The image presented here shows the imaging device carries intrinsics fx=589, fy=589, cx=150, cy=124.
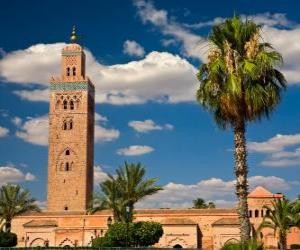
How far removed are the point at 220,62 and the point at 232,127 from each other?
1.75 meters

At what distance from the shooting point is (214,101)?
1550cm

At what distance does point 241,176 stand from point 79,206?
46.1m

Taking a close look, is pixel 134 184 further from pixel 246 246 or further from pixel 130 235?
pixel 246 246

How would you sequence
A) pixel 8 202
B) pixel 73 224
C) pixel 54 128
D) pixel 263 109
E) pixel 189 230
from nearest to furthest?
pixel 263 109
pixel 8 202
pixel 189 230
pixel 73 224
pixel 54 128

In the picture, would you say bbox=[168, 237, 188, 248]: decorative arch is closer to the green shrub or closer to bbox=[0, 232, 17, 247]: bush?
the green shrub

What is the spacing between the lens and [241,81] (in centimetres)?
1505

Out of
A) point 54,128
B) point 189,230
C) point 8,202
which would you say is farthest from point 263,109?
point 54,128

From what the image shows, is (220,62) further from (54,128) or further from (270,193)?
(54,128)

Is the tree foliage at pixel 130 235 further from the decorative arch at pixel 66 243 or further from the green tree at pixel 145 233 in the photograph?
the decorative arch at pixel 66 243

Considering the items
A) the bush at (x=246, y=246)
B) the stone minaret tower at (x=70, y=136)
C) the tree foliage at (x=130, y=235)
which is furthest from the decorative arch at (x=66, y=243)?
the bush at (x=246, y=246)

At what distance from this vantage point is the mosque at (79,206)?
48094mm

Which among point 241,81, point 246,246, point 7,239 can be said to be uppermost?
point 241,81

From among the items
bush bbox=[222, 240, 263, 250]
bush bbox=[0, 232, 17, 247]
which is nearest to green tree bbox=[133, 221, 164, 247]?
bush bbox=[0, 232, 17, 247]

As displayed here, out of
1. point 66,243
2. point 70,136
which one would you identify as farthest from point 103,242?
point 70,136
